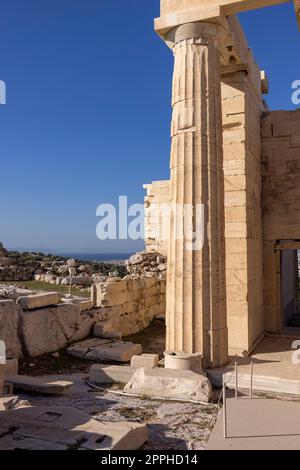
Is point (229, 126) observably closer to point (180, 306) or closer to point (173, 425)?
point (180, 306)

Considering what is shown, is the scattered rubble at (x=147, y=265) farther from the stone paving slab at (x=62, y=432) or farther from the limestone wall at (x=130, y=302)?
the stone paving slab at (x=62, y=432)

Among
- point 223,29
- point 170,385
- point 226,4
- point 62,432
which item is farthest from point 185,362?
point 226,4

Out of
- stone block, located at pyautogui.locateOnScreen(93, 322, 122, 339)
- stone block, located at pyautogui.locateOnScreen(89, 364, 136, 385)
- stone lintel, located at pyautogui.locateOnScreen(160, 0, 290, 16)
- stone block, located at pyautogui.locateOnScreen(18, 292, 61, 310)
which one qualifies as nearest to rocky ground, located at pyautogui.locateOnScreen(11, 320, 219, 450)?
stone block, located at pyautogui.locateOnScreen(89, 364, 136, 385)

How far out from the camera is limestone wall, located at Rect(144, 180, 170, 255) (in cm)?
1666

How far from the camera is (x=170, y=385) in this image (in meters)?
6.52

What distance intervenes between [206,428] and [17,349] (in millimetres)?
4482

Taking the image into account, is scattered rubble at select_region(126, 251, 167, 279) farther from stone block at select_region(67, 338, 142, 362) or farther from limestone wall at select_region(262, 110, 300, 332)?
stone block at select_region(67, 338, 142, 362)

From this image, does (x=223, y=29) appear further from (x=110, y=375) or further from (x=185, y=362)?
(x=110, y=375)

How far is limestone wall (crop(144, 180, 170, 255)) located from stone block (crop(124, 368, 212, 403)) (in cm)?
983

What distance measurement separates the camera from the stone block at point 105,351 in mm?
8984

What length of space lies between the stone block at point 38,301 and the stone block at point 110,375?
2100 mm

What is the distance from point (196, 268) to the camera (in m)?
7.80

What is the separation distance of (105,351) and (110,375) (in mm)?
1720

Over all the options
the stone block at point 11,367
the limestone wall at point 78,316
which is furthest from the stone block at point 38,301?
the stone block at point 11,367
